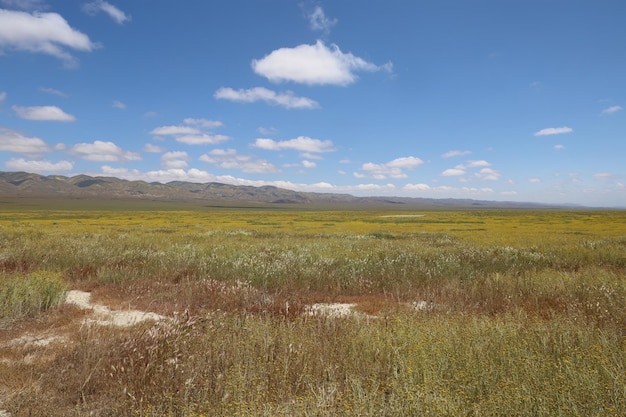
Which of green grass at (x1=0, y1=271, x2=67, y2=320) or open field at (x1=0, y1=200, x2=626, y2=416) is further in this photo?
green grass at (x1=0, y1=271, x2=67, y2=320)

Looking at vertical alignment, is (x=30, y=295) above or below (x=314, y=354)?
below

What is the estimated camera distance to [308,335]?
A: 18.8 ft

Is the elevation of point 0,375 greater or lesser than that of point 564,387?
lesser

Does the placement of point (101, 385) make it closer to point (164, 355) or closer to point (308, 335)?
point (164, 355)

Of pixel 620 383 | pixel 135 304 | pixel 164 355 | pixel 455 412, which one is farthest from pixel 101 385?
pixel 620 383

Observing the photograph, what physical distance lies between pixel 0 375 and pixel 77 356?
917 mm

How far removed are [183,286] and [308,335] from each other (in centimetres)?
603

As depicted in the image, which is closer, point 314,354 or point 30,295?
point 314,354

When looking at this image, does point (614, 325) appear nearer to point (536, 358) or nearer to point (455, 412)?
point (536, 358)

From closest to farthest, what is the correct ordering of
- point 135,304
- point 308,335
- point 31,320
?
point 308,335 → point 31,320 → point 135,304

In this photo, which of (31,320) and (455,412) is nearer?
(455,412)

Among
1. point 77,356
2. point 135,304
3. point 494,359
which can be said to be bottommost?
point 135,304

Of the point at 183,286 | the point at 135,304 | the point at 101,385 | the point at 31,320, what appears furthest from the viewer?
the point at 183,286

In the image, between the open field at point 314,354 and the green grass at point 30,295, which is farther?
the green grass at point 30,295
